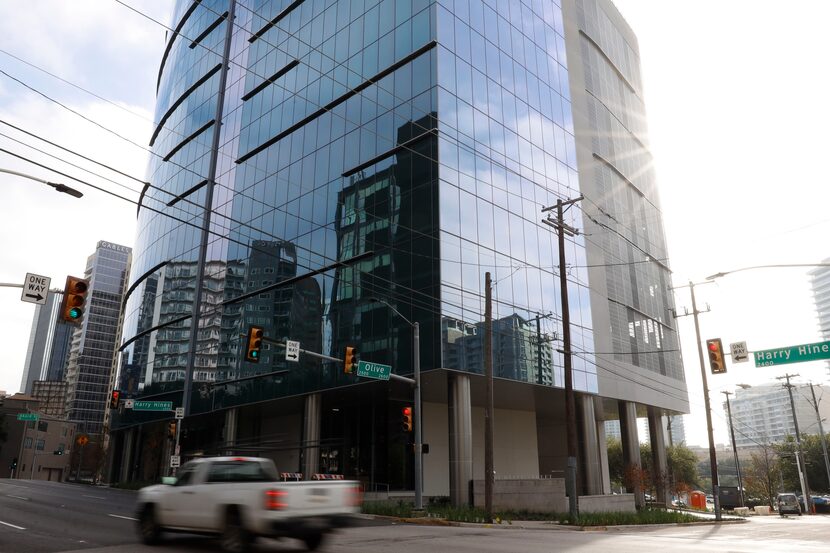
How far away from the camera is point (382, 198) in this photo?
3678 centimetres

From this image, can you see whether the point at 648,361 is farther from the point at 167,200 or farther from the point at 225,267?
the point at 167,200

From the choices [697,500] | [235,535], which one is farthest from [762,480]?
[235,535]

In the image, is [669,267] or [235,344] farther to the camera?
[669,267]

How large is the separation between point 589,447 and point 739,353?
1789 cm

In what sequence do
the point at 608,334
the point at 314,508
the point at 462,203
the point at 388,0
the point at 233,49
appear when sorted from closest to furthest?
the point at 314,508, the point at 462,203, the point at 388,0, the point at 608,334, the point at 233,49

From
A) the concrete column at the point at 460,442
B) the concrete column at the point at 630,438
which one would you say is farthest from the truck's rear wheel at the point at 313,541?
the concrete column at the point at 630,438

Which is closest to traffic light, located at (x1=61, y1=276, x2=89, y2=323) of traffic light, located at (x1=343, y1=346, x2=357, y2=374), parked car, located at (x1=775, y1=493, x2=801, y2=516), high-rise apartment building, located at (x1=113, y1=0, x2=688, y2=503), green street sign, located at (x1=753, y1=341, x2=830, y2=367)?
traffic light, located at (x1=343, y1=346, x2=357, y2=374)

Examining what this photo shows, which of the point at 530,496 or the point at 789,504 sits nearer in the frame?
the point at 530,496

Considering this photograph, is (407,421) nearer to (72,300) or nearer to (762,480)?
(72,300)

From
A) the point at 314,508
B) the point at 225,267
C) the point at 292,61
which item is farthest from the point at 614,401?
the point at 314,508

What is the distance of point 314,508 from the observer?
33.7 feet

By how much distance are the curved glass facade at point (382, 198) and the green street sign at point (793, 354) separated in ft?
45.4

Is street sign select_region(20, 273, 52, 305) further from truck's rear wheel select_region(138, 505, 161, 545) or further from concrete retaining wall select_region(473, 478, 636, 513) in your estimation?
concrete retaining wall select_region(473, 478, 636, 513)

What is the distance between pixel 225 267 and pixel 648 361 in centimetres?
3665
